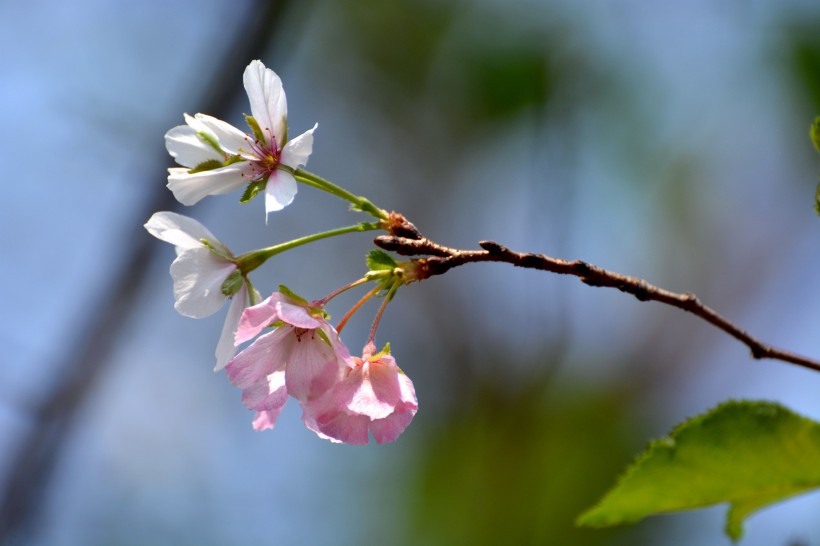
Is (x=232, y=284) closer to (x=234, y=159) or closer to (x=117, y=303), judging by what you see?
(x=234, y=159)

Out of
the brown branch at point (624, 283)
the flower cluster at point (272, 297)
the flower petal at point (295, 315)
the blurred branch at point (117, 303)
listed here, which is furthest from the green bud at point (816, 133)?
the blurred branch at point (117, 303)

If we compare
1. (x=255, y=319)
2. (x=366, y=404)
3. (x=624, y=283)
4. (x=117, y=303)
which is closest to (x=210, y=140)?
(x=255, y=319)

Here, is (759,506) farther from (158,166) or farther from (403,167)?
(403,167)

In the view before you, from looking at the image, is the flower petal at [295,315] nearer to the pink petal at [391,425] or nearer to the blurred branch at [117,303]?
the pink petal at [391,425]

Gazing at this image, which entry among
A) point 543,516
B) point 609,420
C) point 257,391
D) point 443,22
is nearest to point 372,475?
point 543,516

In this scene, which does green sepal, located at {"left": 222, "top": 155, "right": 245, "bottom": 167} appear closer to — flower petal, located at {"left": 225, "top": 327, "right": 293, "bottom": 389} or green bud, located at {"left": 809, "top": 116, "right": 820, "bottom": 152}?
flower petal, located at {"left": 225, "top": 327, "right": 293, "bottom": 389}

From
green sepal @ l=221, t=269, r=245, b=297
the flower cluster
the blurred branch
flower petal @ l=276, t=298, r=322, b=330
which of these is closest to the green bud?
the flower cluster
